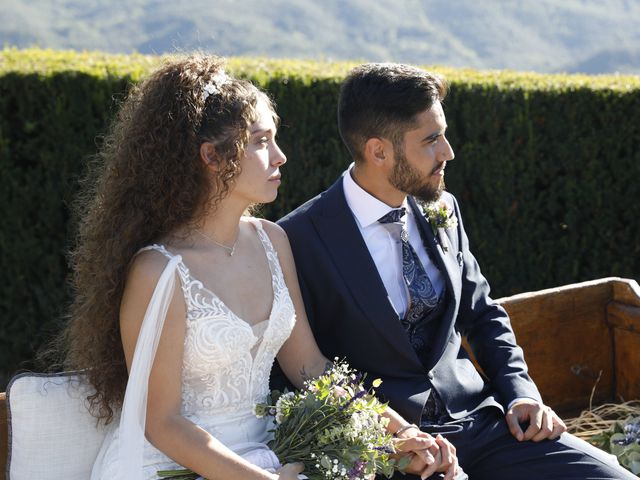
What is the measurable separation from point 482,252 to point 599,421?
212cm

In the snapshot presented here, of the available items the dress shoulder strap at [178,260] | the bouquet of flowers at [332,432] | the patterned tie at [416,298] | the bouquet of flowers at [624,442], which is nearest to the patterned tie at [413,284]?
the patterned tie at [416,298]

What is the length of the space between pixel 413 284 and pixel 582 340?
1.32 meters

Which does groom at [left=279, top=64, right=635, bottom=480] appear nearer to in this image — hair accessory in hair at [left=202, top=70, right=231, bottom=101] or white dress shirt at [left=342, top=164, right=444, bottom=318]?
white dress shirt at [left=342, top=164, right=444, bottom=318]

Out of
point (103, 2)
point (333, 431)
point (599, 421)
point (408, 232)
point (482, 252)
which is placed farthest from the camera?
point (103, 2)

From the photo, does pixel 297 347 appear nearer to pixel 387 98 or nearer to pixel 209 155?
pixel 209 155

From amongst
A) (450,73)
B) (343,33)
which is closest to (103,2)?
(343,33)

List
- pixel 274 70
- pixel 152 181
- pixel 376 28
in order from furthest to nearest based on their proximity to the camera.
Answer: pixel 376 28, pixel 274 70, pixel 152 181

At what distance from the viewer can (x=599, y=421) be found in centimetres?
401

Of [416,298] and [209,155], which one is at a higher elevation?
[209,155]

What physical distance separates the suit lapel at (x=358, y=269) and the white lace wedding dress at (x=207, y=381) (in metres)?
0.41

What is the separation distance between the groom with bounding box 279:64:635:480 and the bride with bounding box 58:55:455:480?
0.31 metres

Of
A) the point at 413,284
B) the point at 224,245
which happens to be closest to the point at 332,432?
the point at 224,245

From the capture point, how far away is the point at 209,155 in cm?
271

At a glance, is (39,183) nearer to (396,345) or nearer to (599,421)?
(396,345)
